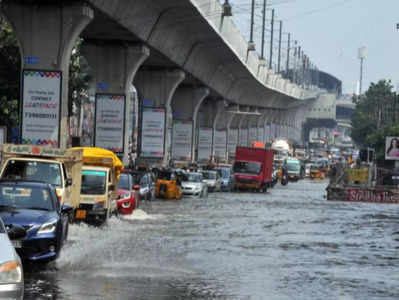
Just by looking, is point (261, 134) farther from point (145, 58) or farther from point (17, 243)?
point (17, 243)

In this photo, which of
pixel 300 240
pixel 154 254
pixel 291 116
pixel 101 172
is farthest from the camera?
pixel 291 116

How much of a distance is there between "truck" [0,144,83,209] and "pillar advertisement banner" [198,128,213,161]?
52373mm

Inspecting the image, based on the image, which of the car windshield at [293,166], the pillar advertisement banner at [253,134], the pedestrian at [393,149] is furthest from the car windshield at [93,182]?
the pillar advertisement banner at [253,134]

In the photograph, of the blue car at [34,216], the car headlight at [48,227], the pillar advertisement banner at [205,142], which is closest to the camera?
the blue car at [34,216]

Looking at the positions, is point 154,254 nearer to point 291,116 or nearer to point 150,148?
point 150,148

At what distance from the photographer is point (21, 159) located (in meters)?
22.7

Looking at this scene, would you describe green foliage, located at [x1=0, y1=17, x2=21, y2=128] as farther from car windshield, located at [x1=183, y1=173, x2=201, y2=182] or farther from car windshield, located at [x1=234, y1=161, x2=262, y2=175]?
car windshield, located at [x1=234, y1=161, x2=262, y2=175]

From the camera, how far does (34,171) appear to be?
74.1 ft

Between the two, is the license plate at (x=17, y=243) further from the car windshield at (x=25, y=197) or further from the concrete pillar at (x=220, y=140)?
the concrete pillar at (x=220, y=140)

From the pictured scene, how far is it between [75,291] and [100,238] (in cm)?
950

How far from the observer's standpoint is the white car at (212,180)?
59031 millimetres

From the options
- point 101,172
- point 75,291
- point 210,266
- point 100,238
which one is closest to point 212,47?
point 101,172

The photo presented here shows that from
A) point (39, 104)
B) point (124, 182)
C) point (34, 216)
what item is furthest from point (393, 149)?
point (34, 216)

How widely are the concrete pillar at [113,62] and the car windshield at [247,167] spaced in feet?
59.8
